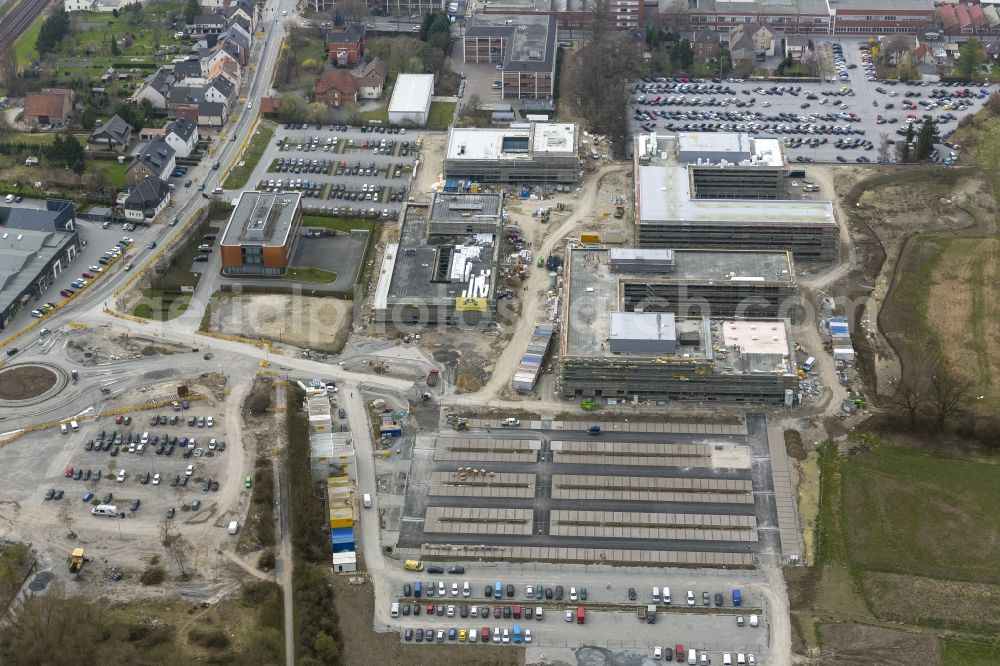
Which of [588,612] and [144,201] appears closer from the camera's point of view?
[588,612]

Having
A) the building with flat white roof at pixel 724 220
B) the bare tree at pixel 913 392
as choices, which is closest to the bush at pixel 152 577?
the building with flat white roof at pixel 724 220

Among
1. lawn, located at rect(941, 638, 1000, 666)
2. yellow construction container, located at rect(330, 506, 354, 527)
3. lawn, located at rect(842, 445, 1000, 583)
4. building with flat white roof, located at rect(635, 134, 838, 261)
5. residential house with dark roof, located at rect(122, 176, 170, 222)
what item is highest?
building with flat white roof, located at rect(635, 134, 838, 261)

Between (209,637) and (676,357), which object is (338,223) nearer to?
(676,357)

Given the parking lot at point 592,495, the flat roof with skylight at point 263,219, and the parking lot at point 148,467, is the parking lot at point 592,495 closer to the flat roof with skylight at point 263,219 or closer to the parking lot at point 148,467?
the parking lot at point 148,467

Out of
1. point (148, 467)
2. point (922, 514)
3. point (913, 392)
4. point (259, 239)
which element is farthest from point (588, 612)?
point (259, 239)

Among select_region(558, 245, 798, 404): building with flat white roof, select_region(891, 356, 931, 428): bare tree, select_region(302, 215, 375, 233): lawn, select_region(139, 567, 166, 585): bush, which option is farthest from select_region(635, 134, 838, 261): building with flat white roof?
select_region(139, 567, 166, 585): bush

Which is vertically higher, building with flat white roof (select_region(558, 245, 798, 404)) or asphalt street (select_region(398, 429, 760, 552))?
building with flat white roof (select_region(558, 245, 798, 404))

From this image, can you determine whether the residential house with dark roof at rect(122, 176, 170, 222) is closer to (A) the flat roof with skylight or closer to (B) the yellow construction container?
(A) the flat roof with skylight
